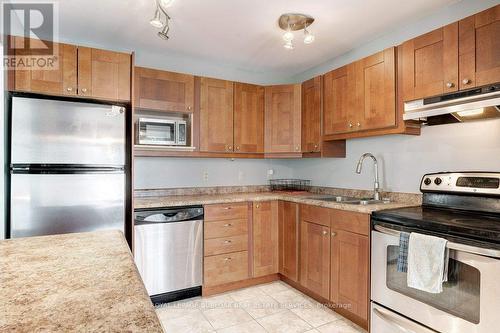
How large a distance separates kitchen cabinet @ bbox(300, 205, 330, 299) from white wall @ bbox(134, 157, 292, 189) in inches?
42.6

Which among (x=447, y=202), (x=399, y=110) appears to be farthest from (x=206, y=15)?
(x=447, y=202)

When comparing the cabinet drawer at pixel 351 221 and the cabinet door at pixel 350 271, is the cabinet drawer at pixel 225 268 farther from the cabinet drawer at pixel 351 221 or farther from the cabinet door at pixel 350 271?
the cabinet drawer at pixel 351 221

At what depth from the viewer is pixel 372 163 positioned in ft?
9.33

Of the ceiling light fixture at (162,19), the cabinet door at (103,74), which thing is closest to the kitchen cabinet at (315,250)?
the ceiling light fixture at (162,19)

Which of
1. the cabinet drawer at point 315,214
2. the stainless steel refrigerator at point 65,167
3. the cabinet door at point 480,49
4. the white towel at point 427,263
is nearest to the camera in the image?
the white towel at point 427,263

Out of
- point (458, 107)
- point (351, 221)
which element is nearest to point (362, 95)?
point (458, 107)

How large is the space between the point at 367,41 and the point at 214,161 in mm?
2081

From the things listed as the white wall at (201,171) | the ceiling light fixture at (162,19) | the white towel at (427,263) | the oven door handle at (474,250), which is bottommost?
the white towel at (427,263)

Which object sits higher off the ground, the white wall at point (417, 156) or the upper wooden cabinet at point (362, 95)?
the upper wooden cabinet at point (362, 95)

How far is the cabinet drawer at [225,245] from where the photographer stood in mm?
2791

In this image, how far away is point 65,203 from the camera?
2260 millimetres

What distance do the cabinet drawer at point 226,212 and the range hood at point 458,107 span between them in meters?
1.69

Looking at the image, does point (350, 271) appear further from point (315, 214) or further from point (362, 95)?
point (362, 95)

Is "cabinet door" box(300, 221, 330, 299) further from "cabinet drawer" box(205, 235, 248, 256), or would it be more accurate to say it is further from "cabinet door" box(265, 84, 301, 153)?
"cabinet door" box(265, 84, 301, 153)
